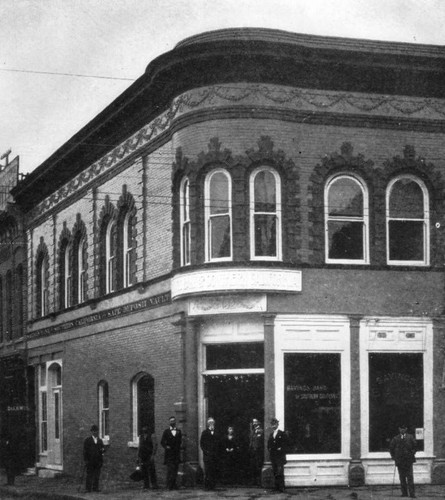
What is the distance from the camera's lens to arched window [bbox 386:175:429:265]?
84.2 ft

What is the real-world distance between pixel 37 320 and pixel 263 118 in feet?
55.2

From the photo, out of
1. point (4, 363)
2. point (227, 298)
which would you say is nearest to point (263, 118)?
point (227, 298)

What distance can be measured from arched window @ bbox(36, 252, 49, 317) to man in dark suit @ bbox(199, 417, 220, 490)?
1562 cm

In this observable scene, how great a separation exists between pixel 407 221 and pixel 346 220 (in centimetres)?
148

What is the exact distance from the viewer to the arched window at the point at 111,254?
102 feet

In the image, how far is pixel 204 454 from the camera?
79.3 ft

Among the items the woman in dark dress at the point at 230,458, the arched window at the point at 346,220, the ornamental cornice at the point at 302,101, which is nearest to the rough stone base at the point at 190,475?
the woman in dark dress at the point at 230,458

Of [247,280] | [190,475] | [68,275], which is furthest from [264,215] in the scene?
[68,275]

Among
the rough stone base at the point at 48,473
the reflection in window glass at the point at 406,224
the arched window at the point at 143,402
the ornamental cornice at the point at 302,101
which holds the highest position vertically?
the ornamental cornice at the point at 302,101

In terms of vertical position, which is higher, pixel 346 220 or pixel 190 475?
pixel 346 220

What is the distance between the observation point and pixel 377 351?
25281 millimetres

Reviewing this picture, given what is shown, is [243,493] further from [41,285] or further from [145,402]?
[41,285]

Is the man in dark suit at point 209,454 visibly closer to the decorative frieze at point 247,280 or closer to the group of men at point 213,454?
the group of men at point 213,454

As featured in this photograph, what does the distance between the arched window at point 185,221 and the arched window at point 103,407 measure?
703 cm
